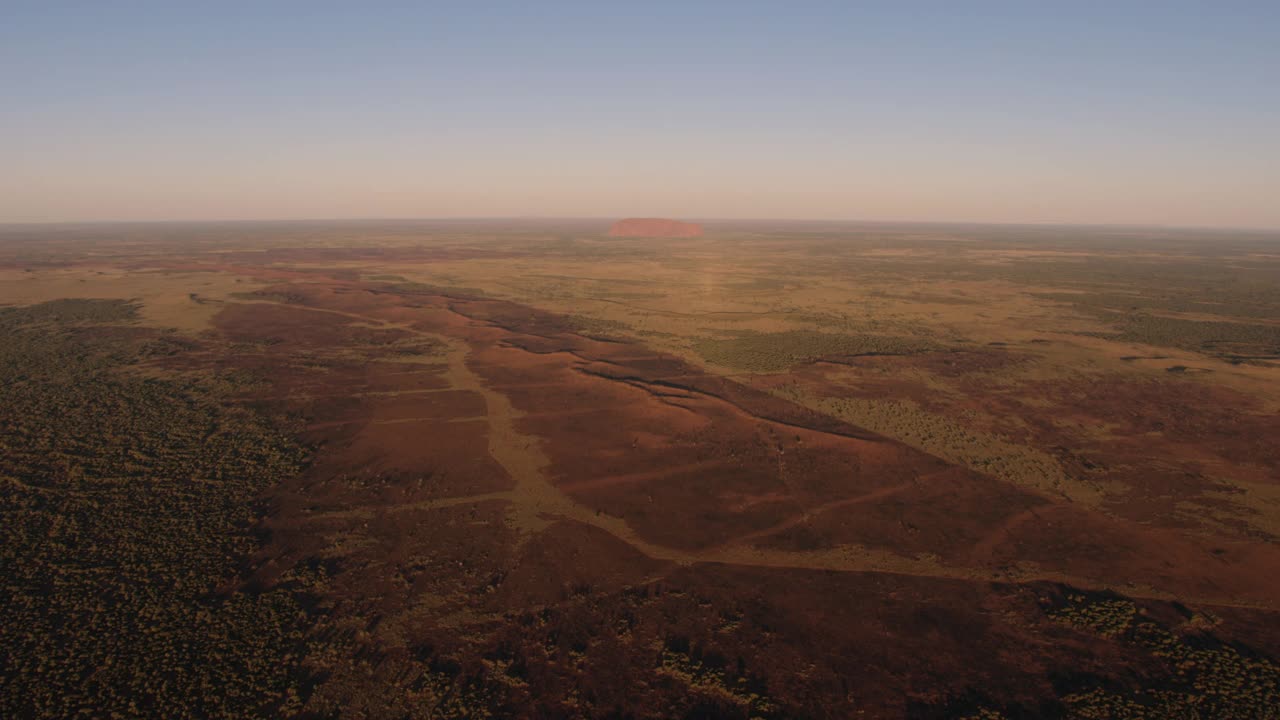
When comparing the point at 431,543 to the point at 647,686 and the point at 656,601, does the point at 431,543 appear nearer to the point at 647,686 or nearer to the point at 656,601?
the point at 656,601

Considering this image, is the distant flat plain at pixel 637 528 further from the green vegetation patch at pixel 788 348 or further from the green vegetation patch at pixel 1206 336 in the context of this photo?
the green vegetation patch at pixel 1206 336

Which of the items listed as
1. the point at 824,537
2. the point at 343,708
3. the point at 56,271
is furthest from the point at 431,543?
the point at 56,271

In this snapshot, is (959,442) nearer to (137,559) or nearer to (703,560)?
(703,560)

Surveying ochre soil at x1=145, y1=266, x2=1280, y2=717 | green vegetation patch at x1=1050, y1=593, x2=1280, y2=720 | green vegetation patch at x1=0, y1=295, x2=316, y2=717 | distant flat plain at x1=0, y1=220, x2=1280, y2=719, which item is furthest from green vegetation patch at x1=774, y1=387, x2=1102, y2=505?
green vegetation patch at x1=0, y1=295, x2=316, y2=717

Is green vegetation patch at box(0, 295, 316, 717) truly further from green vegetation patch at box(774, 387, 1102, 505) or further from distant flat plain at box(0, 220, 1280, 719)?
green vegetation patch at box(774, 387, 1102, 505)

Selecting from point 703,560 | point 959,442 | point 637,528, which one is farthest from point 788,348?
point 703,560

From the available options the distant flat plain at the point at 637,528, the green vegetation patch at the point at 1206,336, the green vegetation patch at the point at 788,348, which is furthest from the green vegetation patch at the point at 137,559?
the green vegetation patch at the point at 1206,336
